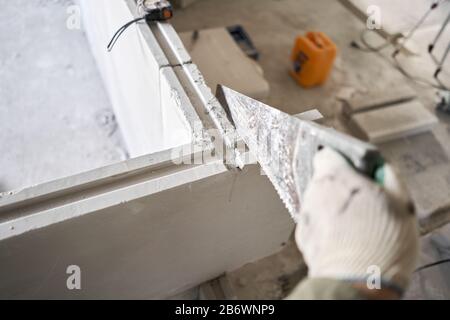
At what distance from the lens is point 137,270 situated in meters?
1.32

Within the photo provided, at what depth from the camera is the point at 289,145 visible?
0.77 meters

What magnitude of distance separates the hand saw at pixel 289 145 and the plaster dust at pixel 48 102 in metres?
1.32

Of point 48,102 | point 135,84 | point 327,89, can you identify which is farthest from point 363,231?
point 327,89

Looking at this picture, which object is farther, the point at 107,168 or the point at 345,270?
the point at 107,168

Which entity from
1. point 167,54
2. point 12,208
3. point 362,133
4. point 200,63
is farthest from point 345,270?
point 362,133

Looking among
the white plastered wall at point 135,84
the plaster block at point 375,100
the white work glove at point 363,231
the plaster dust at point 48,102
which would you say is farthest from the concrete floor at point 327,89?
the white work glove at point 363,231

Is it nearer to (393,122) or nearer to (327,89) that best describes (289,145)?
(393,122)

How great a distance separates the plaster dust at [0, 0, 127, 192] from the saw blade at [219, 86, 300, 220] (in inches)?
51.5

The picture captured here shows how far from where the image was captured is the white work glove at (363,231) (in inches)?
19.5

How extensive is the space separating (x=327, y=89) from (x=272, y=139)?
2337 mm

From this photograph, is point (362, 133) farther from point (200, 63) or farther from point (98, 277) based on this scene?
point (98, 277)

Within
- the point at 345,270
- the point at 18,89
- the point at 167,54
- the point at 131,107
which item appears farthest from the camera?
the point at 18,89

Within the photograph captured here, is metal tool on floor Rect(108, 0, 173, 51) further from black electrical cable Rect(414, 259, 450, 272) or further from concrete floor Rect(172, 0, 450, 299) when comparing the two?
black electrical cable Rect(414, 259, 450, 272)

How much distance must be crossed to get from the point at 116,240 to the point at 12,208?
0.29 m
